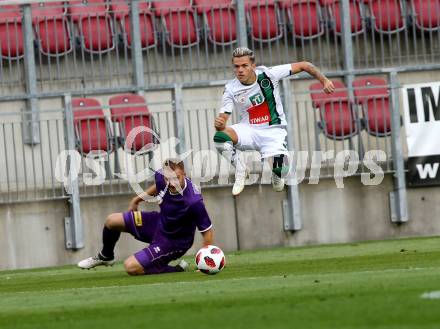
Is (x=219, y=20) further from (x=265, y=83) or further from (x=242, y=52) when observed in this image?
(x=242, y=52)

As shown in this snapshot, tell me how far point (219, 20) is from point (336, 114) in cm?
247

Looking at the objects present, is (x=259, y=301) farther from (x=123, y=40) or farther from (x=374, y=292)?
(x=123, y=40)

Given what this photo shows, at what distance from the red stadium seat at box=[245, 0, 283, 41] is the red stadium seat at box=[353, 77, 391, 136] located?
191 centimetres

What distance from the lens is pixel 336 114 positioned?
19219 millimetres

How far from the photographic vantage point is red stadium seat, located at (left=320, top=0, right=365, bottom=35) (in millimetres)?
20547

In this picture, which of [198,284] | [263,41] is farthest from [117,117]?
[198,284]

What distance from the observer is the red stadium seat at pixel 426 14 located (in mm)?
20672

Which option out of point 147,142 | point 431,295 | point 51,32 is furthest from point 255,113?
point 431,295

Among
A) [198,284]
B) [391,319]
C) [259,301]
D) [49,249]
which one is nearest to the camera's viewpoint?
[391,319]

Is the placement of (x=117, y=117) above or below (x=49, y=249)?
above

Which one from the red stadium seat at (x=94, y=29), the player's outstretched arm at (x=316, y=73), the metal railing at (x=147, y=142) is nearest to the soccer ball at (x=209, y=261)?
the player's outstretched arm at (x=316, y=73)

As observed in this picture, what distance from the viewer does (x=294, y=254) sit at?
1642 cm

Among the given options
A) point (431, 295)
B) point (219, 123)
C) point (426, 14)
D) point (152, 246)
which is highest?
point (426, 14)

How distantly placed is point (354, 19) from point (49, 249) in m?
6.24
